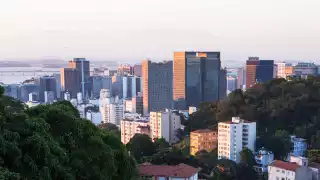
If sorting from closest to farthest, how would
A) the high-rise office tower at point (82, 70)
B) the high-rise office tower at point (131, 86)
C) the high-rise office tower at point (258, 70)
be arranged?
1. the high-rise office tower at point (258, 70)
2. the high-rise office tower at point (131, 86)
3. the high-rise office tower at point (82, 70)

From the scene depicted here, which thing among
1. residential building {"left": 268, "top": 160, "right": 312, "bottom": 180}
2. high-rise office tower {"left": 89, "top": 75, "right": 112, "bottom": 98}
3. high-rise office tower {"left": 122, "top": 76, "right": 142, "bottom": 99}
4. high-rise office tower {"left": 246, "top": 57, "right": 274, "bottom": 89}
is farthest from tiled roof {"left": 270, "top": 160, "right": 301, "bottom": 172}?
high-rise office tower {"left": 89, "top": 75, "right": 112, "bottom": 98}

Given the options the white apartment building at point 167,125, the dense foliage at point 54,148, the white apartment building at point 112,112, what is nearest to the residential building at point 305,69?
the white apartment building at point 112,112

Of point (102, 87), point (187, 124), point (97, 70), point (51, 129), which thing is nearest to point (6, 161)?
point (51, 129)

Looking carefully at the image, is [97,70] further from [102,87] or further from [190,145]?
[190,145]

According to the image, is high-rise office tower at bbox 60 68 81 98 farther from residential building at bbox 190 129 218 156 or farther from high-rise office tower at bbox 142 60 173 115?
residential building at bbox 190 129 218 156

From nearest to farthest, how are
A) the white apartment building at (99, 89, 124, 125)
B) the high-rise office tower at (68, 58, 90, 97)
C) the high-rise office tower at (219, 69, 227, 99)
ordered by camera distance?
1. the white apartment building at (99, 89, 124, 125)
2. the high-rise office tower at (219, 69, 227, 99)
3. the high-rise office tower at (68, 58, 90, 97)

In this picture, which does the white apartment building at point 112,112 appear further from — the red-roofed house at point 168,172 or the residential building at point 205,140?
the red-roofed house at point 168,172
